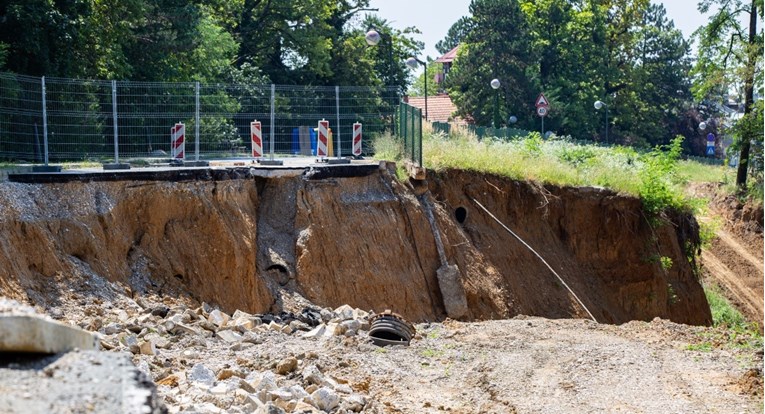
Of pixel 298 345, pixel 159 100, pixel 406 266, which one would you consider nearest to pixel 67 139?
pixel 159 100

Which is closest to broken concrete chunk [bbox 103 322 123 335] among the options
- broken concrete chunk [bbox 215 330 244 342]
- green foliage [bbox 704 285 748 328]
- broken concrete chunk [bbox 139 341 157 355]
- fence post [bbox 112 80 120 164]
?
broken concrete chunk [bbox 139 341 157 355]

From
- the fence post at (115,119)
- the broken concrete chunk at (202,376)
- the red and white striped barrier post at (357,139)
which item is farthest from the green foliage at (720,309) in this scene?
the broken concrete chunk at (202,376)

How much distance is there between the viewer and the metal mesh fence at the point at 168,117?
20.5m

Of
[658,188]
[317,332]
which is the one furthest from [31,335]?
[658,188]

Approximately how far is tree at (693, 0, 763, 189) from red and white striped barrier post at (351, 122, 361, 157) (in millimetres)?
21723

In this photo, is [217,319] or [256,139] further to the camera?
[256,139]

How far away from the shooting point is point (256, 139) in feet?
73.6

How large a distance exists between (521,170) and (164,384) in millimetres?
15963

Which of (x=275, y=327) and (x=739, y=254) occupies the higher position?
(x=275, y=327)

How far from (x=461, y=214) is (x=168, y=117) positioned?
6.70m

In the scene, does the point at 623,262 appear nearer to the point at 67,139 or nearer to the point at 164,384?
the point at 67,139

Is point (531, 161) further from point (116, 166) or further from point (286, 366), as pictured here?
point (286, 366)

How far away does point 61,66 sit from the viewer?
83.5 feet

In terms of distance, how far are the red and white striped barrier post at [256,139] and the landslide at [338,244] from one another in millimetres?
1223
